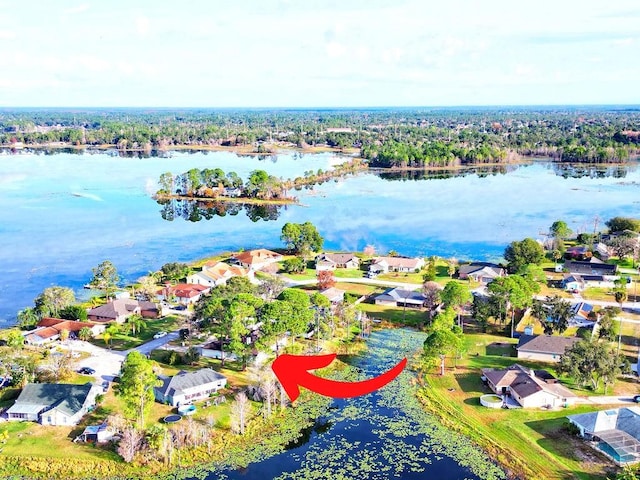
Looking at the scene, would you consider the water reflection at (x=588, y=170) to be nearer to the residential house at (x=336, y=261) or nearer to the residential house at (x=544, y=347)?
the residential house at (x=336, y=261)

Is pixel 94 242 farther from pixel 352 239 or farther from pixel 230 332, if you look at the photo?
pixel 230 332

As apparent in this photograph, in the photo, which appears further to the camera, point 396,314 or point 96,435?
point 396,314

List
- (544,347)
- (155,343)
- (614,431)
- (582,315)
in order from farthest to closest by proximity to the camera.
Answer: (582,315) → (155,343) → (544,347) → (614,431)

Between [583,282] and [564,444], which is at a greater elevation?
[583,282]

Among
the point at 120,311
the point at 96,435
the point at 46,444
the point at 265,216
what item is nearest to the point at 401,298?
the point at 120,311

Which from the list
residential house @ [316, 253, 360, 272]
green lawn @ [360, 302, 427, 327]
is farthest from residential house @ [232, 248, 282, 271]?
green lawn @ [360, 302, 427, 327]

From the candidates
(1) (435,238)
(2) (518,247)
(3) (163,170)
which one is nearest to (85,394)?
(2) (518,247)

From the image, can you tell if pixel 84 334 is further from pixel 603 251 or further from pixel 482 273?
pixel 603 251

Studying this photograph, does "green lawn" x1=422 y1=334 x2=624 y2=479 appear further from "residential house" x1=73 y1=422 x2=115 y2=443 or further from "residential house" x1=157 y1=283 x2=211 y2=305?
"residential house" x1=157 y1=283 x2=211 y2=305
